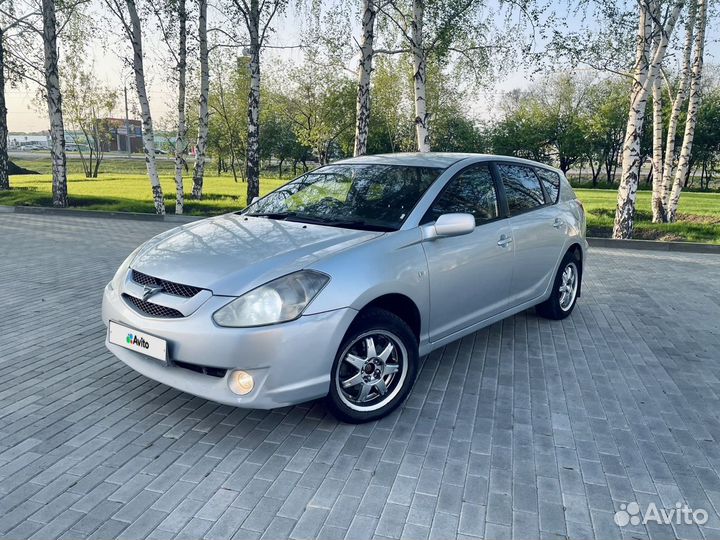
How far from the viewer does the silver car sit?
2.99 m

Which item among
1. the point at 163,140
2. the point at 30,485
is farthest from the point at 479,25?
the point at 163,140

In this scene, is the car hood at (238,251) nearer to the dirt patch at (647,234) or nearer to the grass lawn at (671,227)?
the dirt patch at (647,234)

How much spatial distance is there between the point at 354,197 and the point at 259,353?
5.64ft

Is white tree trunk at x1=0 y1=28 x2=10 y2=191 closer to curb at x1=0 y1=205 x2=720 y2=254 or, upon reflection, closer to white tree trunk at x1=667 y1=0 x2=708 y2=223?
curb at x1=0 y1=205 x2=720 y2=254

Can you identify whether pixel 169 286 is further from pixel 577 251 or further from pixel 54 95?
pixel 54 95

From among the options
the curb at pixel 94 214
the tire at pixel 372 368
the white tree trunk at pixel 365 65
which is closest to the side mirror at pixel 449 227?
the tire at pixel 372 368

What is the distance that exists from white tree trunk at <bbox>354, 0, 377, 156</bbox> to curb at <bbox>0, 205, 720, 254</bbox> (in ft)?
15.4

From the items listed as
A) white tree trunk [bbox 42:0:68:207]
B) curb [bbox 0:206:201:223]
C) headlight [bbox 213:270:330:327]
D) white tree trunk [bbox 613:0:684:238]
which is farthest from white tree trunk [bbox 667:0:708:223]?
white tree trunk [bbox 42:0:68:207]

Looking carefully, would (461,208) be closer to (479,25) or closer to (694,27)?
(479,25)

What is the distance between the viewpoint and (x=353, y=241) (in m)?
3.48

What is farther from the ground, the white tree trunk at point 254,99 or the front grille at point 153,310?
the white tree trunk at point 254,99

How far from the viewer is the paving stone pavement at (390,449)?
2.51 meters

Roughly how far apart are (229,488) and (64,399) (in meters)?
1.66

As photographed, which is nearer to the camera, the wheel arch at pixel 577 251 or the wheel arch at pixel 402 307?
the wheel arch at pixel 402 307
